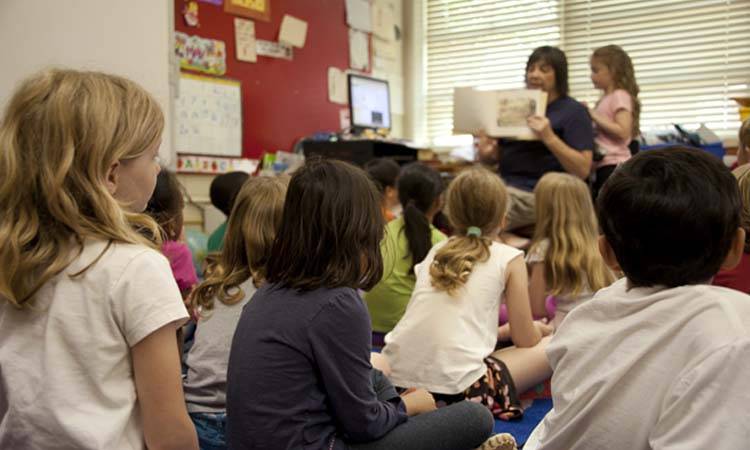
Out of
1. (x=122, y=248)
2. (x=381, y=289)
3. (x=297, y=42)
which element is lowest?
(x=381, y=289)

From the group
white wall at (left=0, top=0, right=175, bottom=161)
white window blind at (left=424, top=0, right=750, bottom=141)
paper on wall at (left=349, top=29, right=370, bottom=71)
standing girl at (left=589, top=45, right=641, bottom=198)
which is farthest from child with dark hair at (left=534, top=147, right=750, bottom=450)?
paper on wall at (left=349, top=29, right=370, bottom=71)

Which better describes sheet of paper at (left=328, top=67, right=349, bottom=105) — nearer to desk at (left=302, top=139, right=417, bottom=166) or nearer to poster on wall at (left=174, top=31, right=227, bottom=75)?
desk at (left=302, top=139, right=417, bottom=166)

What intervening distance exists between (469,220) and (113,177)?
127 cm

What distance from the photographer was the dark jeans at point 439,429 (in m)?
1.32

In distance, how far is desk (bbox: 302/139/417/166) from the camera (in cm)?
389

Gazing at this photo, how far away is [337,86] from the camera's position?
4.65 meters

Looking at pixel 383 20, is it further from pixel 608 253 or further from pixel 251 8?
pixel 608 253

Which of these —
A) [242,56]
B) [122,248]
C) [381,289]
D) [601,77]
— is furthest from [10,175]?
[242,56]

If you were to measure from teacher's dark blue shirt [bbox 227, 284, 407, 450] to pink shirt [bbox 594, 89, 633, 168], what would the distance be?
2341 mm

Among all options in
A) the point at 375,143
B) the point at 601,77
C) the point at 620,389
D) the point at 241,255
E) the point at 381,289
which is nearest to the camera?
the point at 620,389

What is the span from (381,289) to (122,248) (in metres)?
1.51

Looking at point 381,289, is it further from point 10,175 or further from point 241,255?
point 10,175

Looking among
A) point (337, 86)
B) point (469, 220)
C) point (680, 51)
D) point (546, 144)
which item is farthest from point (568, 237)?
point (337, 86)

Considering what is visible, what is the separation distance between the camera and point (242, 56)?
13.3ft
